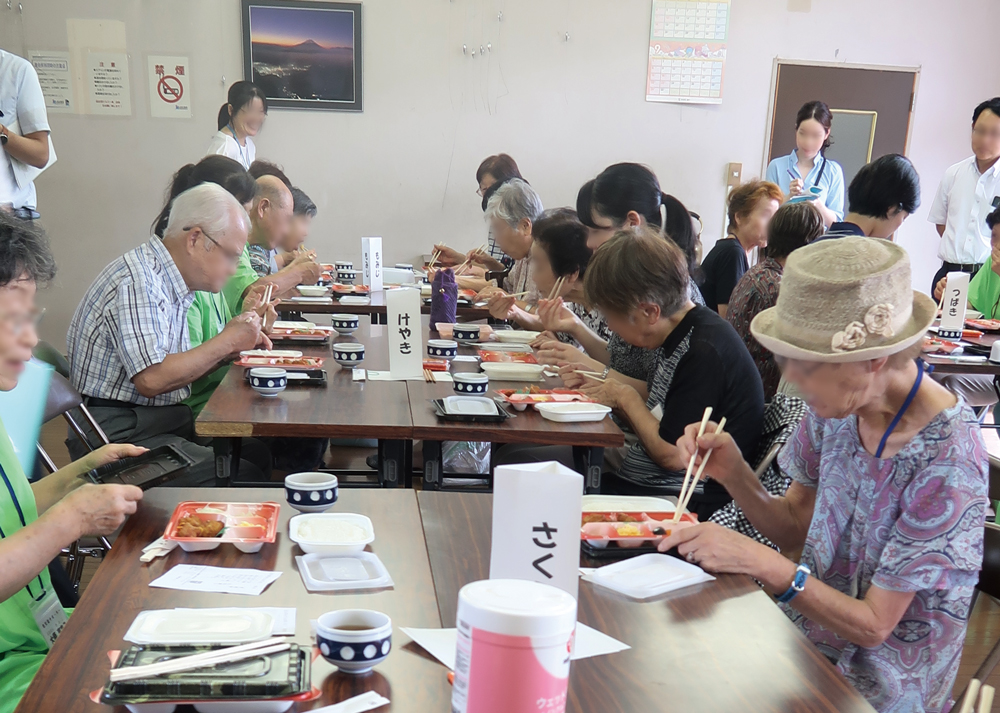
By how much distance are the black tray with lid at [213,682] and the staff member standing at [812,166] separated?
5.35m

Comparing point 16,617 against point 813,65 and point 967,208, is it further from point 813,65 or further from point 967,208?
point 813,65

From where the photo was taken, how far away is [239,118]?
17.3ft

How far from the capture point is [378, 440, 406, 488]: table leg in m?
2.20

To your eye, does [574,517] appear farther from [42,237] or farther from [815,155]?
[815,155]

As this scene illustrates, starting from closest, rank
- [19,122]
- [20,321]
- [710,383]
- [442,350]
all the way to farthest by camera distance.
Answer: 1. [20,321]
2. [710,383]
3. [442,350]
4. [19,122]

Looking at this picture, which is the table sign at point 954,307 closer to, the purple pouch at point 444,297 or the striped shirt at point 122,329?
the purple pouch at point 444,297

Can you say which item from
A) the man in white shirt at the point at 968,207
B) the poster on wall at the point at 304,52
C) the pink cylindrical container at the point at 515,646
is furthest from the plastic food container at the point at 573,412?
the poster on wall at the point at 304,52

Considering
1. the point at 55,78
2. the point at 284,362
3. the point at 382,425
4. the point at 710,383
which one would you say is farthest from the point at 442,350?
the point at 55,78

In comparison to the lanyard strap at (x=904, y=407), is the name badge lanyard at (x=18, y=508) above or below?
below

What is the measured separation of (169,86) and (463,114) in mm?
2000

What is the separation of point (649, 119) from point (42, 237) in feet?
17.4

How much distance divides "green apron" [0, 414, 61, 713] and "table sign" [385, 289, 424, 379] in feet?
3.95

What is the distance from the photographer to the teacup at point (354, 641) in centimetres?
99

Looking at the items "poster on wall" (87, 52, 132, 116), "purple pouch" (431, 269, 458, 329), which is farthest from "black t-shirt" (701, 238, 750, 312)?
"poster on wall" (87, 52, 132, 116)
